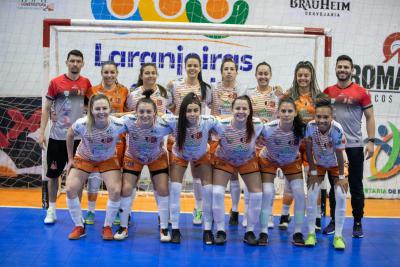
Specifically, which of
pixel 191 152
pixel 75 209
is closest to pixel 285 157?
pixel 191 152

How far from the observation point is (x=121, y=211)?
534cm

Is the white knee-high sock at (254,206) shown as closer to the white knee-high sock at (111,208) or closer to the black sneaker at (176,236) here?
the black sneaker at (176,236)

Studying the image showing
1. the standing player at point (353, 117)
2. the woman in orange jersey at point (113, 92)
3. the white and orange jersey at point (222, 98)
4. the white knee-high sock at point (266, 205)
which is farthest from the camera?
the white and orange jersey at point (222, 98)

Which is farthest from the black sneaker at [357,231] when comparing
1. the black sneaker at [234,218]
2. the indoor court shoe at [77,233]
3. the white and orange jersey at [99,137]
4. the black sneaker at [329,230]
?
the indoor court shoe at [77,233]

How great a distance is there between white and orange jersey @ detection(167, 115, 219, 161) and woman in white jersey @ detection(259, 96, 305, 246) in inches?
20.9

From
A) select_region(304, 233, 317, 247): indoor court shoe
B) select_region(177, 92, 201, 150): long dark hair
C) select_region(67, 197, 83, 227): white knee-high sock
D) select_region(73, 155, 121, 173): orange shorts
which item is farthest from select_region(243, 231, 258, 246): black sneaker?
select_region(67, 197, 83, 227): white knee-high sock

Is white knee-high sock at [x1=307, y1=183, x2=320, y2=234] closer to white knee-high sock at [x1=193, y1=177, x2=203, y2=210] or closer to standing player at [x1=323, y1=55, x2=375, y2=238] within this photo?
standing player at [x1=323, y1=55, x2=375, y2=238]

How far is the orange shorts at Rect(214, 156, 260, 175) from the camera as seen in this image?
5.28 m

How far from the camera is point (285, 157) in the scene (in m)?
5.30

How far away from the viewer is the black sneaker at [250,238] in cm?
522

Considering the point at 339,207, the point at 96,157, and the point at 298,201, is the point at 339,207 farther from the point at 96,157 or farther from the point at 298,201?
the point at 96,157

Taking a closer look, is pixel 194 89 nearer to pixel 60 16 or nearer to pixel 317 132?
pixel 317 132

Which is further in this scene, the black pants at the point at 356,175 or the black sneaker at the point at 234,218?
the black sneaker at the point at 234,218

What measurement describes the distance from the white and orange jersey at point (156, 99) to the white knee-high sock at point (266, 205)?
1.29m
